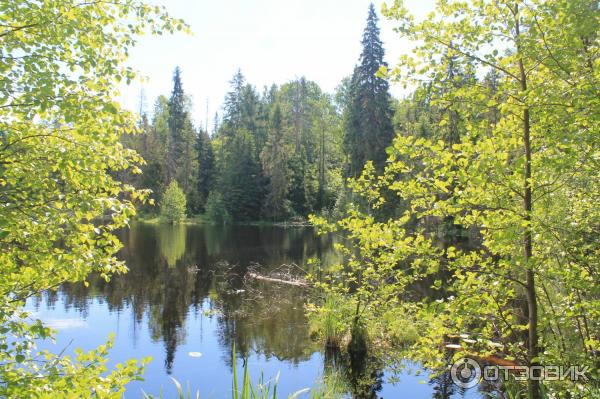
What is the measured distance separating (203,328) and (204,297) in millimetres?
3502

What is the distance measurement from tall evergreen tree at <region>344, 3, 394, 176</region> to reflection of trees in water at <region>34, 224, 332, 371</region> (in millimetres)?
15060

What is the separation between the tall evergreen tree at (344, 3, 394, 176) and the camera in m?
40.4

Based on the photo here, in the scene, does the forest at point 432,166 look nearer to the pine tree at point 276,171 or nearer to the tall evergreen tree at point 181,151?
the pine tree at point 276,171

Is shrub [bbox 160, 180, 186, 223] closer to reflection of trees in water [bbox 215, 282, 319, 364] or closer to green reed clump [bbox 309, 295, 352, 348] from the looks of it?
reflection of trees in water [bbox 215, 282, 319, 364]

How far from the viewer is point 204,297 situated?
16.4 metres

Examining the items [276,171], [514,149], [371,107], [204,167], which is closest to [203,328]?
→ [514,149]

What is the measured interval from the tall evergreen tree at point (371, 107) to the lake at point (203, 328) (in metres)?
20.0

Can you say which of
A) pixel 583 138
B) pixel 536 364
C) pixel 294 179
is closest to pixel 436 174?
pixel 583 138

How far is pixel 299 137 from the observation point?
2313 inches

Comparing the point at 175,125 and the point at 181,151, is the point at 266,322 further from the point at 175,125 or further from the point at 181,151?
the point at 175,125

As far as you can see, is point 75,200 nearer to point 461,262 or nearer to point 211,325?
A: point 461,262

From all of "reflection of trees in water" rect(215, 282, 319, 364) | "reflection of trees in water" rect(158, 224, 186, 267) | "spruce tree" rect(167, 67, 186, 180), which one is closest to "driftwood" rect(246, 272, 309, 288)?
"reflection of trees in water" rect(215, 282, 319, 364)

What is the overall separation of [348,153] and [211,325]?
33019 mm

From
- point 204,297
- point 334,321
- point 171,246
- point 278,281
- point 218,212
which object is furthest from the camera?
point 218,212
